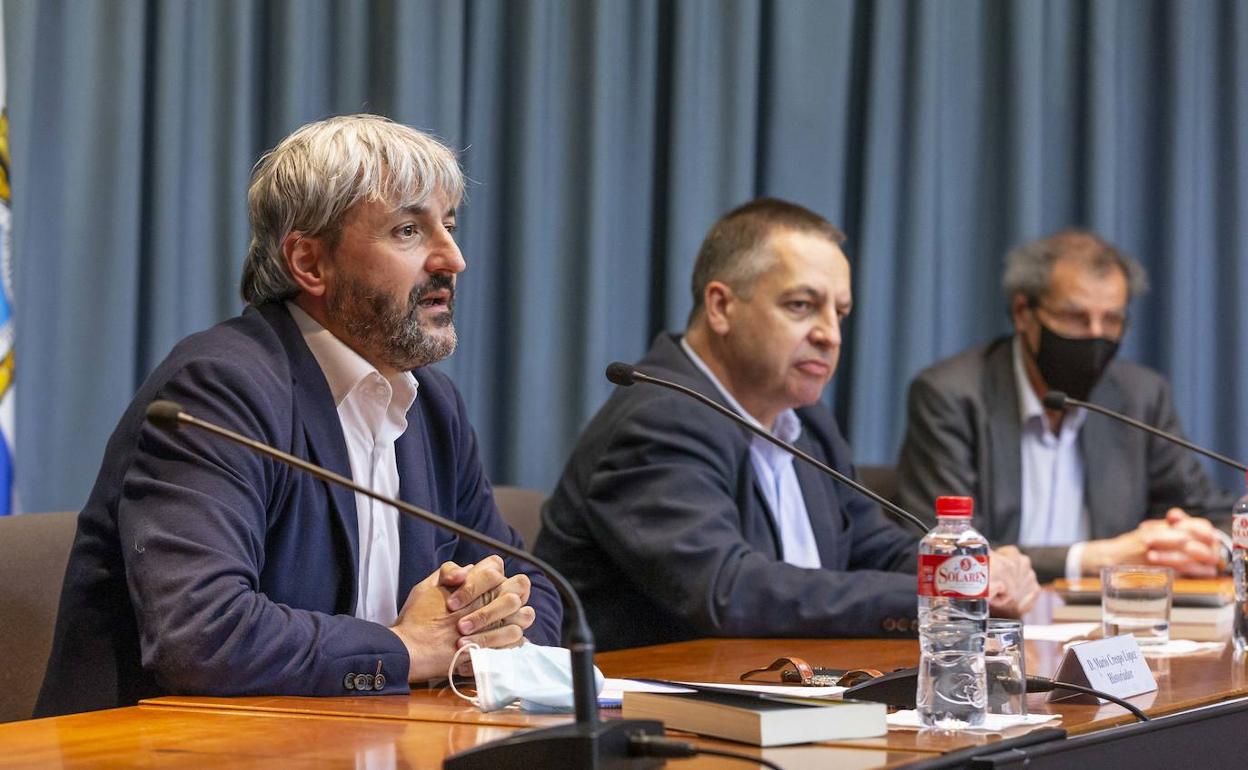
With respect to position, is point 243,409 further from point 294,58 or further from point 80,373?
point 294,58

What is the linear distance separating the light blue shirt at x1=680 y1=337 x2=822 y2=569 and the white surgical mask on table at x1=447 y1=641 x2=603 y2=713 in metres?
1.33

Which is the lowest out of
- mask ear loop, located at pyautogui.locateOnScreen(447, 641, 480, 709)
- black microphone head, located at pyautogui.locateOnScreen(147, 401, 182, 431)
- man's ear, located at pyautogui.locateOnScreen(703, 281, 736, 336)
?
mask ear loop, located at pyautogui.locateOnScreen(447, 641, 480, 709)

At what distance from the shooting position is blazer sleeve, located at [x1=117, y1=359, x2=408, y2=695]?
1904 millimetres

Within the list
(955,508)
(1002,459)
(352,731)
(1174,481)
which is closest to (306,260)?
(352,731)

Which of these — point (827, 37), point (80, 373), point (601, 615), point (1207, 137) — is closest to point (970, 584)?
point (601, 615)

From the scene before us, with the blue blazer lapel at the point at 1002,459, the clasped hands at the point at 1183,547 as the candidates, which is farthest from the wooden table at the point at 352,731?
the blue blazer lapel at the point at 1002,459

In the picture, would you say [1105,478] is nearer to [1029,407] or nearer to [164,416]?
[1029,407]

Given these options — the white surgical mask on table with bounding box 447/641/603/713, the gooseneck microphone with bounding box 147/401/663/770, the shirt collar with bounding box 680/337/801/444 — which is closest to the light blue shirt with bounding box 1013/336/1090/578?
the shirt collar with bounding box 680/337/801/444

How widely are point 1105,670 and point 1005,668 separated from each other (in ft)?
0.82

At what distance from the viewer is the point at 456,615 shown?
2098 mm

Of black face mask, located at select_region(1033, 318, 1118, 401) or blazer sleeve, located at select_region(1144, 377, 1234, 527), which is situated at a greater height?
black face mask, located at select_region(1033, 318, 1118, 401)

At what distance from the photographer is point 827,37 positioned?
4535 millimetres

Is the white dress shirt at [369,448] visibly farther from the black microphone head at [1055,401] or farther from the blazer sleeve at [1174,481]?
the blazer sleeve at [1174,481]

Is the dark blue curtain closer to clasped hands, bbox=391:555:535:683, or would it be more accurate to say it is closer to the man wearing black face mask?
the man wearing black face mask
